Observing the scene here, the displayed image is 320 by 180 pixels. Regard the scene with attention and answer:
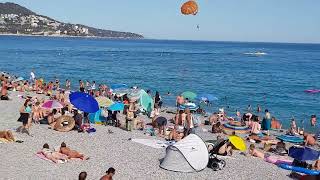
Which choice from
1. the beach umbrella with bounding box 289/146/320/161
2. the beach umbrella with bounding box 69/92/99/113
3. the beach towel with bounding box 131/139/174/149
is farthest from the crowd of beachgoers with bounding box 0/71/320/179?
the beach towel with bounding box 131/139/174/149

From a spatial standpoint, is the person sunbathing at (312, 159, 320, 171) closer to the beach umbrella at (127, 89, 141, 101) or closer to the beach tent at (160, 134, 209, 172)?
the beach tent at (160, 134, 209, 172)

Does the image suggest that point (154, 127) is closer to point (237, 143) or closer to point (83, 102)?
point (83, 102)

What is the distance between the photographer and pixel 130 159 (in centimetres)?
1534

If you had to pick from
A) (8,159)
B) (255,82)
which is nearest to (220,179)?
(8,159)

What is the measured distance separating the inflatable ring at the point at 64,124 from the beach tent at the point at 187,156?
5.85 meters

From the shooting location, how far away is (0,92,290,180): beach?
13508mm

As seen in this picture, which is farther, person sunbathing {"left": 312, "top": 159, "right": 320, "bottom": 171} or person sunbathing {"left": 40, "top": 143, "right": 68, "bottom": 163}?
person sunbathing {"left": 312, "top": 159, "right": 320, "bottom": 171}

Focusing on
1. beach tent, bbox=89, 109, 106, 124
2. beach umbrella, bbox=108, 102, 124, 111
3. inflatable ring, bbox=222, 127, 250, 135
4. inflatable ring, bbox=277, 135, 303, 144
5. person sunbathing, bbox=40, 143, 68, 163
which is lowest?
inflatable ring, bbox=222, 127, 250, 135

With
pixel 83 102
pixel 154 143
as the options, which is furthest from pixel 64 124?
pixel 154 143

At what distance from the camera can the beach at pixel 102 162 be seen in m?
13.5

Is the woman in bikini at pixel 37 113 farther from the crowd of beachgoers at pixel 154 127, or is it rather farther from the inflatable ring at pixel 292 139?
the inflatable ring at pixel 292 139

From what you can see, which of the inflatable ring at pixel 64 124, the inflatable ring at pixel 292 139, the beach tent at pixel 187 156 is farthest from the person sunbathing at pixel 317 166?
the inflatable ring at pixel 64 124

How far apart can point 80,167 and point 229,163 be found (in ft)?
17.1

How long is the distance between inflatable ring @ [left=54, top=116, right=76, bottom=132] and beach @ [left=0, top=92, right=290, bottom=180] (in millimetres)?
256
